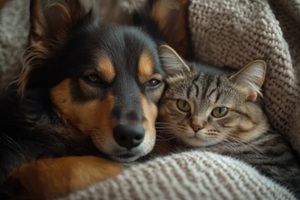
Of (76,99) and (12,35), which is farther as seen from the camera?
(12,35)

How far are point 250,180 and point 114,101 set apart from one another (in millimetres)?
516

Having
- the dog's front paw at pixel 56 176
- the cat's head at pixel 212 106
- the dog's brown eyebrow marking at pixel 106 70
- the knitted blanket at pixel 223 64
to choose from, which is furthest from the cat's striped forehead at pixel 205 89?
the dog's front paw at pixel 56 176

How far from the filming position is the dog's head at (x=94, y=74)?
1.44 m

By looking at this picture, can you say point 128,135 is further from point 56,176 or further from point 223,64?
point 223,64

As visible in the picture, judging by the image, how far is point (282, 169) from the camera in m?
1.54

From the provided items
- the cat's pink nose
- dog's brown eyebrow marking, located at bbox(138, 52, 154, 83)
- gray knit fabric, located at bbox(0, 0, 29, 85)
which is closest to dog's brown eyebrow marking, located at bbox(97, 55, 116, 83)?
dog's brown eyebrow marking, located at bbox(138, 52, 154, 83)

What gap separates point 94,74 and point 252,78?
0.59 meters

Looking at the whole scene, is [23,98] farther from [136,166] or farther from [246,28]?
[246,28]

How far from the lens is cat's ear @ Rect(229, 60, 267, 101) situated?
1.57m

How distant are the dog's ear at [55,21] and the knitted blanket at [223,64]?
0.28 metres

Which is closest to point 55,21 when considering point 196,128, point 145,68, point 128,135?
point 145,68

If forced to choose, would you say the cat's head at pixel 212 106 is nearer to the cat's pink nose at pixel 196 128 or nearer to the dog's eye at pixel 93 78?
the cat's pink nose at pixel 196 128

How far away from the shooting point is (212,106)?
64.2 inches

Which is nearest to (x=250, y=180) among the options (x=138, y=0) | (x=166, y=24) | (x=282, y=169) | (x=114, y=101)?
(x=282, y=169)
